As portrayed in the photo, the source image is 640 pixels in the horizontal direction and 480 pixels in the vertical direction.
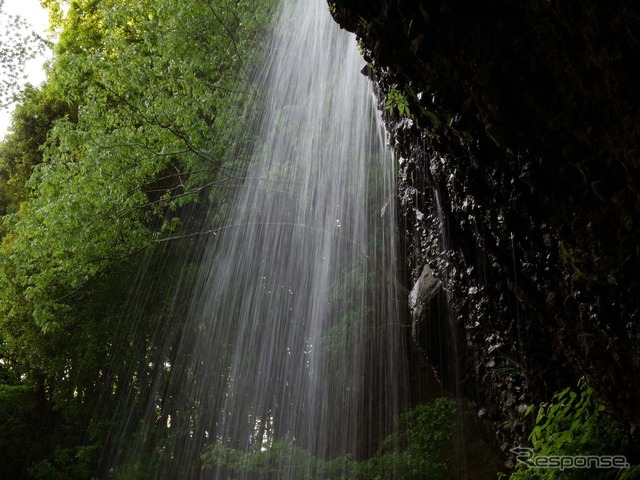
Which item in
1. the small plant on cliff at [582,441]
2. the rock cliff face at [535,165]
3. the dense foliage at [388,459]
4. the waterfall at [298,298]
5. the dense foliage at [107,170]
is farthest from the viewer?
the waterfall at [298,298]

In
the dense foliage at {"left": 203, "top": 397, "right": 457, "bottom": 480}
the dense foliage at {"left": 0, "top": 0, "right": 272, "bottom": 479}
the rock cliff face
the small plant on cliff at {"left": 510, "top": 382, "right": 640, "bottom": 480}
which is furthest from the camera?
the dense foliage at {"left": 0, "top": 0, "right": 272, "bottom": 479}

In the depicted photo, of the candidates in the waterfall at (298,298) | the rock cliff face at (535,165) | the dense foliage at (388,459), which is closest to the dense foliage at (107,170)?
the waterfall at (298,298)

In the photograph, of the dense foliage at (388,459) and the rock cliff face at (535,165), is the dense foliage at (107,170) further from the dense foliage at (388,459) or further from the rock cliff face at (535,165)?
the rock cliff face at (535,165)

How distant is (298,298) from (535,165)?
35.3 feet

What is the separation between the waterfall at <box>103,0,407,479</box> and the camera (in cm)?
1017

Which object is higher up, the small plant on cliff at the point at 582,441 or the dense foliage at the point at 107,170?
the dense foliage at the point at 107,170

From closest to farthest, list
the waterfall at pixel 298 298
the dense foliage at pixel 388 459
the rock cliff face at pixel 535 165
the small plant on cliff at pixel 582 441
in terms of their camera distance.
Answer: the rock cliff face at pixel 535 165 < the small plant on cliff at pixel 582 441 < the dense foliage at pixel 388 459 < the waterfall at pixel 298 298

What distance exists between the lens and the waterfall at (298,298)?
10172 mm

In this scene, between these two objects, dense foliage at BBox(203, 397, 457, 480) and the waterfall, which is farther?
the waterfall

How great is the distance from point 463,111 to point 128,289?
1137cm

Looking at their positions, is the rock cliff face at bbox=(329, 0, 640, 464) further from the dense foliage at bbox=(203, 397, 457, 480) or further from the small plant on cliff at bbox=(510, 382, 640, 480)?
the dense foliage at bbox=(203, 397, 457, 480)

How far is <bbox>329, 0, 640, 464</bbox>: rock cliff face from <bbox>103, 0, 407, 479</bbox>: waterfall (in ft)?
12.9

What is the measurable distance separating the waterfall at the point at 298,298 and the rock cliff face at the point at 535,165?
12.9 ft

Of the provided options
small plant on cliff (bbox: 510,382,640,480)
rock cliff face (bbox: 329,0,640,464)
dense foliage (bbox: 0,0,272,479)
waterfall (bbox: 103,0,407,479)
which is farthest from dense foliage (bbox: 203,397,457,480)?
dense foliage (bbox: 0,0,272,479)
